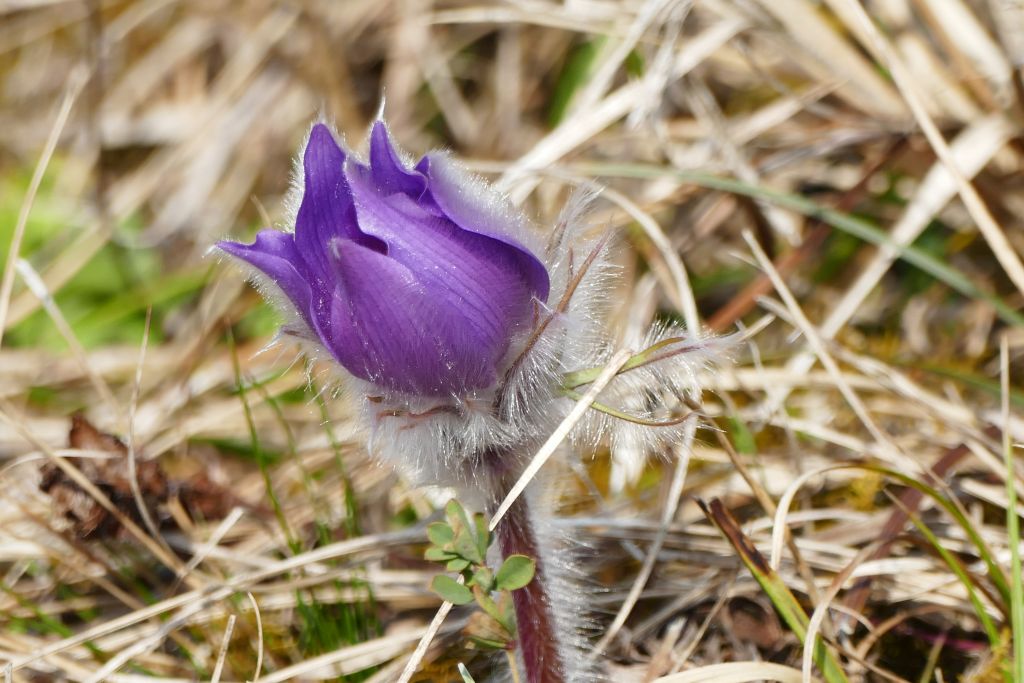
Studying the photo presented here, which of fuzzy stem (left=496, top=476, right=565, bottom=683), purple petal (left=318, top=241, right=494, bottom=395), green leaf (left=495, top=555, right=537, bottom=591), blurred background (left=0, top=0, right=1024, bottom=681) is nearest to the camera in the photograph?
purple petal (left=318, top=241, right=494, bottom=395)

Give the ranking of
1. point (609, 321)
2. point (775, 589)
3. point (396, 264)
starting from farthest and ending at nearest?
point (609, 321) < point (775, 589) < point (396, 264)

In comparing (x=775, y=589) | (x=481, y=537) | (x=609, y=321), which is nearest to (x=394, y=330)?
(x=481, y=537)

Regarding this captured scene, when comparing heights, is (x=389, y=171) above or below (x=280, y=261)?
above

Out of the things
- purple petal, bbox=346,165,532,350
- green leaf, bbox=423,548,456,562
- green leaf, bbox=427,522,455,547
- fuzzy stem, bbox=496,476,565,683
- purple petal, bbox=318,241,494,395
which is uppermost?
purple petal, bbox=346,165,532,350

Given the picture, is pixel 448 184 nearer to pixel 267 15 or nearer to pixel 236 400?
pixel 236 400

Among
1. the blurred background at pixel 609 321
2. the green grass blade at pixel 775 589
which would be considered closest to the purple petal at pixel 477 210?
the blurred background at pixel 609 321

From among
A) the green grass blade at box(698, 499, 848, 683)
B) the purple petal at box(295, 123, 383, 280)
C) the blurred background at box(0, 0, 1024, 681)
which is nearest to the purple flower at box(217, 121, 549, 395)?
the purple petal at box(295, 123, 383, 280)

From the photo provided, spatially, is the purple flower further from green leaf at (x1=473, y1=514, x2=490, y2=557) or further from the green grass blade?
the green grass blade

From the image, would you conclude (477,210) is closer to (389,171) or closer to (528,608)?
(389,171)
